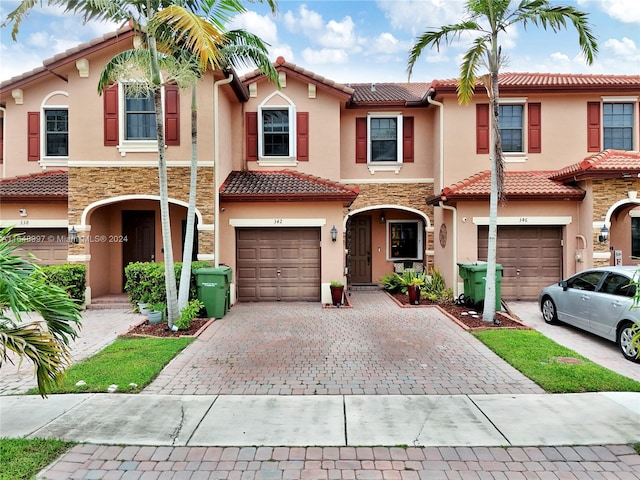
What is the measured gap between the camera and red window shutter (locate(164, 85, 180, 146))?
1169cm

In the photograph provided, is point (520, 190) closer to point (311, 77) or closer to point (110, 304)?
point (311, 77)

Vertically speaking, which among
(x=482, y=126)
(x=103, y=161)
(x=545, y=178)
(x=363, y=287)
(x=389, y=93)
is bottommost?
(x=363, y=287)

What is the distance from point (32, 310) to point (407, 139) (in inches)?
517

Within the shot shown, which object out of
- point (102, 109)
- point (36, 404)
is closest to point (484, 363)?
point (36, 404)

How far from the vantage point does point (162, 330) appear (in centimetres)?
892

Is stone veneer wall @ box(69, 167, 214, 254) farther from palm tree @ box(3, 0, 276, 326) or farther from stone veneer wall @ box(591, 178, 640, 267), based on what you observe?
stone veneer wall @ box(591, 178, 640, 267)

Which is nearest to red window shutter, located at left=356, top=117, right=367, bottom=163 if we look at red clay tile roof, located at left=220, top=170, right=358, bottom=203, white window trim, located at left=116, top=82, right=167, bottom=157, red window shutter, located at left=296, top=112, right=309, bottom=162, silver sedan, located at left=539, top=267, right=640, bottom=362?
red window shutter, located at left=296, top=112, right=309, bottom=162

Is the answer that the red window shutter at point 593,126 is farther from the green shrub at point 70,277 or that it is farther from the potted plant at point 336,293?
the green shrub at point 70,277

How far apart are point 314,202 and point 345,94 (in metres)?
4.21

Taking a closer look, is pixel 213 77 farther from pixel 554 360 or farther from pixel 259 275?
pixel 554 360

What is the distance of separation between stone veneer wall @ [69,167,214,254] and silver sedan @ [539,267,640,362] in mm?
9409

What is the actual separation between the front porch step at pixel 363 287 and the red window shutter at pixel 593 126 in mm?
8927

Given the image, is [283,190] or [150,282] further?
[283,190]

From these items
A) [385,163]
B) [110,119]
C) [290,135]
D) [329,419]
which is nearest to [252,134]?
[290,135]
